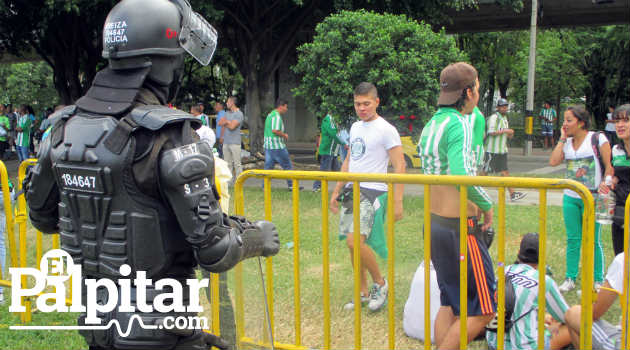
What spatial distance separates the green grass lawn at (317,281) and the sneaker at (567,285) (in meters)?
0.11

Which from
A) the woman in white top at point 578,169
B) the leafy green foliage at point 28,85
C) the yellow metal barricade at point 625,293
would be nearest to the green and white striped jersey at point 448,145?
the yellow metal barricade at point 625,293

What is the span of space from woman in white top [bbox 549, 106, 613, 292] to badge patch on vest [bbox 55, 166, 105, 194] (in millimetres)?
4027

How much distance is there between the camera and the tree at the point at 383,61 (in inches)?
422

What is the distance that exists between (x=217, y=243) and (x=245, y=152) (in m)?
17.8

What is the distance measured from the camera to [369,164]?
4945mm

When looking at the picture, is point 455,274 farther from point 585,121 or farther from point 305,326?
point 585,121

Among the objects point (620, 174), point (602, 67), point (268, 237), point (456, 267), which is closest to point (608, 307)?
point (456, 267)

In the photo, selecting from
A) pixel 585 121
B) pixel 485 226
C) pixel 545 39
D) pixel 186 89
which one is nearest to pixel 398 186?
pixel 485 226

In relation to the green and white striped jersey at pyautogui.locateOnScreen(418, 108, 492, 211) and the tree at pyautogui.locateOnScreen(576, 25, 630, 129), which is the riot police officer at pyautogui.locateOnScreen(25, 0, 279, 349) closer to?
the green and white striped jersey at pyautogui.locateOnScreen(418, 108, 492, 211)

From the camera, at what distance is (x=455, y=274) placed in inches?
133

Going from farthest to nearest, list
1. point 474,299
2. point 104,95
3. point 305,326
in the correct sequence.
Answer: point 305,326 → point 474,299 → point 104,95

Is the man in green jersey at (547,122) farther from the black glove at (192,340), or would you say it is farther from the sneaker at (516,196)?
the black glove at (192,340)

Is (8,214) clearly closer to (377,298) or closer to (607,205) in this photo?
(377,298)

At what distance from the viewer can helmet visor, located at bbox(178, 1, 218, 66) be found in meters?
2.43
